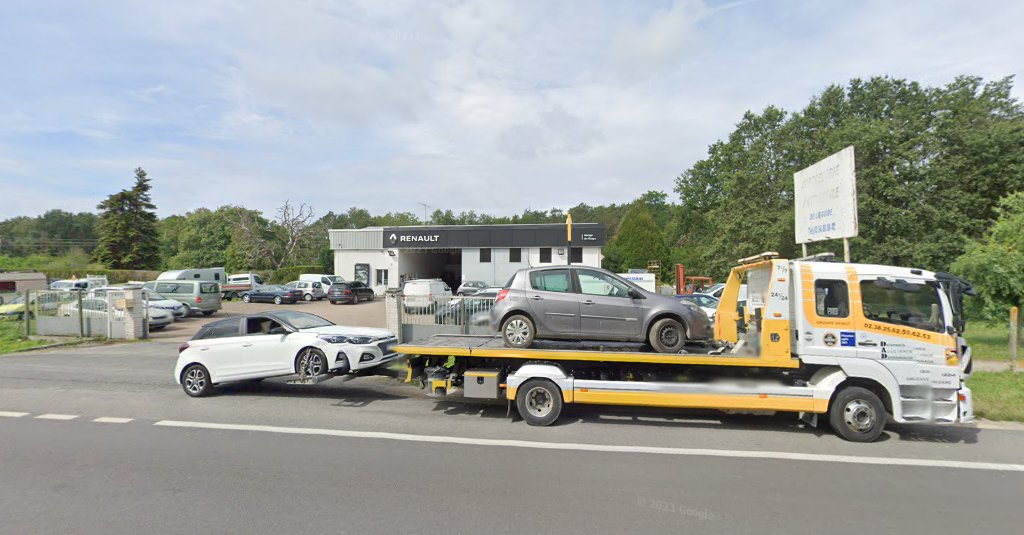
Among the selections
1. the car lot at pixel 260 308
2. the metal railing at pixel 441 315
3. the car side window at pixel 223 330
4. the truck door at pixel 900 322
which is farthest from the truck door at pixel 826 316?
the car lot at pixel 260 308

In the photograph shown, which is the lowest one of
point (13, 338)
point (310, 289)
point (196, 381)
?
point (13, 338)

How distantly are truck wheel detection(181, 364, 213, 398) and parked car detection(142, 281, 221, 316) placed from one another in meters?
18.7

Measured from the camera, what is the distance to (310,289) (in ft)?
119

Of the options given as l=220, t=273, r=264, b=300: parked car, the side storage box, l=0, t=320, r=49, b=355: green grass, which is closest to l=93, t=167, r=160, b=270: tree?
l=220, t=273, r=264, b=300: parked car

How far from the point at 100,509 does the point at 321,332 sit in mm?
5157

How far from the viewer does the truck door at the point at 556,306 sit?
8.19m

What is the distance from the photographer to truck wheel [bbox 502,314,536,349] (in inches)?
322

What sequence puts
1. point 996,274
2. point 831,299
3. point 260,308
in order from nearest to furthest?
1. point 831,299
2. point 996,274
3. point 260,308

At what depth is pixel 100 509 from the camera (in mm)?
4645

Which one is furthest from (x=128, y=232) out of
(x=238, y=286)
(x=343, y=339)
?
(x=343, y=339)

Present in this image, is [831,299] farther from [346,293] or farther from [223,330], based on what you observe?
[346,293]

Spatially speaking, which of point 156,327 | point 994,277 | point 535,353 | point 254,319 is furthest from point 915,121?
point 156,327

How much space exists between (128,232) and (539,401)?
64810mm

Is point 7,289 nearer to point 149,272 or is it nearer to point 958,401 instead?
point 149,272
